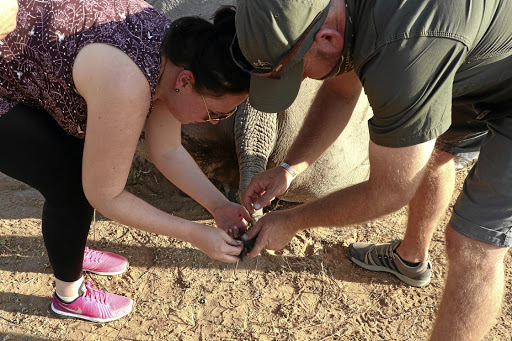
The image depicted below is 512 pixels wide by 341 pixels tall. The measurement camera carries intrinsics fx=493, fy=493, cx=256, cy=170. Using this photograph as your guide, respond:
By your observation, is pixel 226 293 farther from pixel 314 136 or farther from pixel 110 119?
pixel 110 119

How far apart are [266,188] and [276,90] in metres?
0.97

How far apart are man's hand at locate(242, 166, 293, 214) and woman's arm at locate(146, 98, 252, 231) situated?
166 mm

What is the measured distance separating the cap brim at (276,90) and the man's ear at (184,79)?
0.23 metres

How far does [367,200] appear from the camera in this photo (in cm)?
208

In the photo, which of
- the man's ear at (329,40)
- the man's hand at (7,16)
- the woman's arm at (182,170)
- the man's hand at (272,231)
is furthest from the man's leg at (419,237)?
the man's hand at (7,16)

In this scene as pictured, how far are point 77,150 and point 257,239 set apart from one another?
0.95 m

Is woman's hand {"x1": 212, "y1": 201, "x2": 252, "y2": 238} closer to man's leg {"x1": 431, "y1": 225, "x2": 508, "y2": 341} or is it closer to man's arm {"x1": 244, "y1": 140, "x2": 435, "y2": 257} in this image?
man's arm {"x1": 244, "y1": 140, "x2": 435, "y2": 257}

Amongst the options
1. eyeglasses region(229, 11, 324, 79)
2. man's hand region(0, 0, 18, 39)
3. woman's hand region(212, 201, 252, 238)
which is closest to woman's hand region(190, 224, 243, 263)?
woman's hand region(212, 201, 252, 238)

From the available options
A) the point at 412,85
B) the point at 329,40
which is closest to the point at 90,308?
the point at 329,40

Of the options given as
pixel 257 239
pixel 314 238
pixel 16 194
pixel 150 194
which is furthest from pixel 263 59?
pixel 16 194

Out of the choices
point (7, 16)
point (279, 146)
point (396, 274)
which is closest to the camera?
point (7, 16)

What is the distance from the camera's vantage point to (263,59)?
5.77 ft

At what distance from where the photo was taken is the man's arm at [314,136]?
2.64m

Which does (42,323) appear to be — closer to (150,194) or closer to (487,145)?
(150,194)
